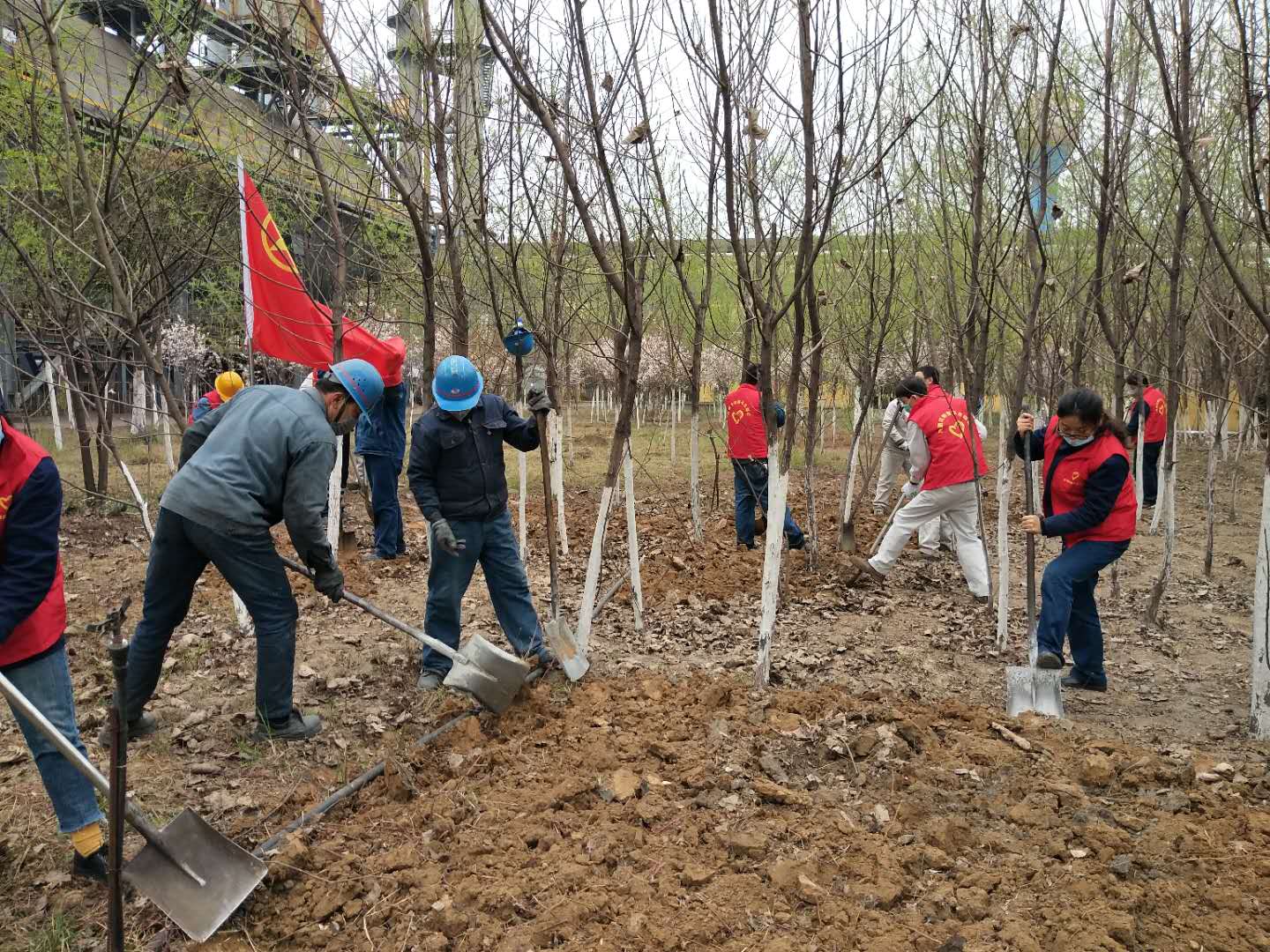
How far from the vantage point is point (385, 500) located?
6863 millimetres

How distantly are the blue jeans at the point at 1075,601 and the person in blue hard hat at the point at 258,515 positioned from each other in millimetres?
3420

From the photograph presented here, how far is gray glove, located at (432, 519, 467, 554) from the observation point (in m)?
3.96

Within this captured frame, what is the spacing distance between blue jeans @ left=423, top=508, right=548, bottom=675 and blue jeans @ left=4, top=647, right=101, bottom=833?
1752 millimetres

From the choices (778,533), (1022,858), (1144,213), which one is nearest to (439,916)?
(1022,858)

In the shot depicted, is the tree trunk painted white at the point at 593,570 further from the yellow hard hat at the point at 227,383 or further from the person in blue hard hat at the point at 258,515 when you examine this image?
the yellow hard hat at the point at 227,383

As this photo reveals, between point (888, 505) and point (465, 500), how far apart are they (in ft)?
22.4

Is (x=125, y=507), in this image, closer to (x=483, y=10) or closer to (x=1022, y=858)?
(x=483, y=10)

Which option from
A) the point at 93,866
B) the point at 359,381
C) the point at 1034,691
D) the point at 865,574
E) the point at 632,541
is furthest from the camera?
the point at 865,574

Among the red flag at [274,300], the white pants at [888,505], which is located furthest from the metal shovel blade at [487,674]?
the white pants at [888,505]

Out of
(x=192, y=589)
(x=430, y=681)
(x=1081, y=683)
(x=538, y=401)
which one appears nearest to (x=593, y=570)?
(x=538, y=401)

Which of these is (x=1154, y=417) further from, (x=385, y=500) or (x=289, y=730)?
(x=289, y=730)

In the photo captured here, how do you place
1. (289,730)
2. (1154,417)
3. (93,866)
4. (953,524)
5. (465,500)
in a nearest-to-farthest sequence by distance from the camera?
(93,866)
(289,730)
(465,500)
(953,524)
(1154,417)

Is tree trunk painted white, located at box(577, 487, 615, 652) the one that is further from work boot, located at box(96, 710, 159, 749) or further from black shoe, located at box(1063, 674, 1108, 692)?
black shoe, located at box(1063, 674, 1108, 692)

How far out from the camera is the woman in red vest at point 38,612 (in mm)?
2361
